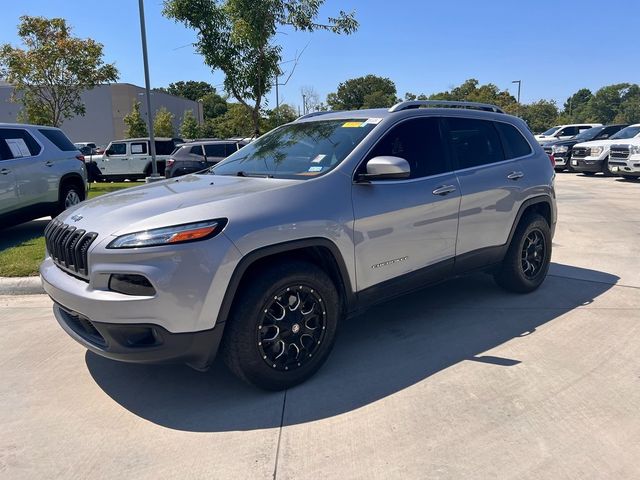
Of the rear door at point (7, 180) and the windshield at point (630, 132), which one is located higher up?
the windshield at point (630, 132)

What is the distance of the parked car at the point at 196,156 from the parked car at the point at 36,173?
267 inches

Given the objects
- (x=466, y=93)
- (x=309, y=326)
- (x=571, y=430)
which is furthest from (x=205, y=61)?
(x=466, y=93)

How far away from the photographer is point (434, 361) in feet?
12.5

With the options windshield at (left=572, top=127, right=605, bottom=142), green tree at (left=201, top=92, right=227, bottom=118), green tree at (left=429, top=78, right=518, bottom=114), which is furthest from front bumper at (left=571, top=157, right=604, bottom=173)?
green tree at (left=201, top=92, right=227, bottom=118)

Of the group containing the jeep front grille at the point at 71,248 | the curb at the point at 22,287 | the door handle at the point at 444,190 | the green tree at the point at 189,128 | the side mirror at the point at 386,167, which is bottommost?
the curb at the point at 22,287

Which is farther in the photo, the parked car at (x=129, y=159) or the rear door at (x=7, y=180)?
the parked car at (x=129, y=159)

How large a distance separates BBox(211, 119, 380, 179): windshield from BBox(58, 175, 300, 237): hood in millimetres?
240

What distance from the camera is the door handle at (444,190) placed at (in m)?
4.11

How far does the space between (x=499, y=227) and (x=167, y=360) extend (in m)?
3.19

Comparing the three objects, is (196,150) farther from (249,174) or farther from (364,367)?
(364,367)

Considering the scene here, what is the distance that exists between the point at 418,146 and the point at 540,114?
64.3m

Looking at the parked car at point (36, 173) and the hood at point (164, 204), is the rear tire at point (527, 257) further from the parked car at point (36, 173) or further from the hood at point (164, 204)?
the parked car at point (36, 173)

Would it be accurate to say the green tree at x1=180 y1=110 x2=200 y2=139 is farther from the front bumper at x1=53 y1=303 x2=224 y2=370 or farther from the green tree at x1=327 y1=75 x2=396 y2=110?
the front bumper at x1=53 y1=303 x2=224 y2=370

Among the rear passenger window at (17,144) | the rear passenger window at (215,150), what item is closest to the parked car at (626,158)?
the rear passenger window at (215,150)
